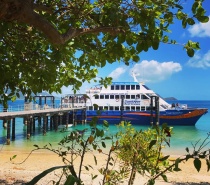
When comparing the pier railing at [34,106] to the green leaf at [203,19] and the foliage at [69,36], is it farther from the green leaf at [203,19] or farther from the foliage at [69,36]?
the green leaf at [203,19]

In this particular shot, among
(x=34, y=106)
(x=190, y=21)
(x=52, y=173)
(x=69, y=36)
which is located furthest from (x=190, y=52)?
(x=34, y=106)

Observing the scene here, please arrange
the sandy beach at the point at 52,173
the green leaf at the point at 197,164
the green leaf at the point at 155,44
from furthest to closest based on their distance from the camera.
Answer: the sandy beach at the point at 52,173 → the green leaf at the point at 155,44 → the green leaf at the point at 197,164

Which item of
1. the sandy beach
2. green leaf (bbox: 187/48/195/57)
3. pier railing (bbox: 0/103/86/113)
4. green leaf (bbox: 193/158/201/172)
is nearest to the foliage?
green leaf (bbox: 187/48/195/57)

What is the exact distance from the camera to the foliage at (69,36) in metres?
2.55

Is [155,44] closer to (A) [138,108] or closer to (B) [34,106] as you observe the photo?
(B) [34,106]

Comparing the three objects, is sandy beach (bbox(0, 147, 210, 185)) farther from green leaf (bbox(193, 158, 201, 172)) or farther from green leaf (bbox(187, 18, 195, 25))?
green leaf (bbox(193, 158, 201, 172))

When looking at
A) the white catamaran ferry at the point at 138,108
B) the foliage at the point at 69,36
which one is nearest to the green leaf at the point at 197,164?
the foliage at the point at 69,36

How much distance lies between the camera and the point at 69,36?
2.79 meters

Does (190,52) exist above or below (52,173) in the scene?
above

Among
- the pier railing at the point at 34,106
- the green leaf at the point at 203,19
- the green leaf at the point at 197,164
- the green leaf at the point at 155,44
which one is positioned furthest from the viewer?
the pier railing at the point at 34,106

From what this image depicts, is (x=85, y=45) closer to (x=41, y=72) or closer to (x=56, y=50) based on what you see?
(x=56, y=50)

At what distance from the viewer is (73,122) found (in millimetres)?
38688

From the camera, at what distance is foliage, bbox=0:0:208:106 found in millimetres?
2553

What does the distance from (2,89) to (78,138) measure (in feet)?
7.10
